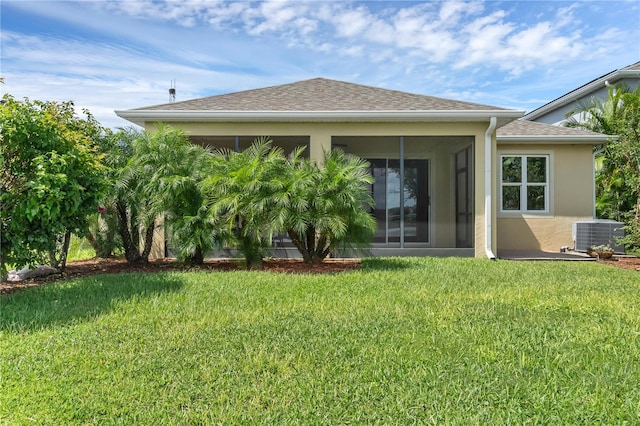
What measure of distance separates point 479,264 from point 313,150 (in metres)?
4.81

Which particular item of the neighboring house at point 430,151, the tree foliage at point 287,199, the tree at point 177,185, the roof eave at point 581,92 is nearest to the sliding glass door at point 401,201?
the neighboring house at point 430,151

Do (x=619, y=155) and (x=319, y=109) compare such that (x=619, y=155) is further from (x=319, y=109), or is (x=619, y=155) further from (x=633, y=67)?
(x=633, y=67)

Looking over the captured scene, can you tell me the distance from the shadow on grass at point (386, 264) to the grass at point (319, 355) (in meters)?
1.83

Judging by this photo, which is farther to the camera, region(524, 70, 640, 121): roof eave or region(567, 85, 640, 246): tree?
region(524, 70, 640, 121): roof eave

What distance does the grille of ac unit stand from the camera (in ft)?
35.4

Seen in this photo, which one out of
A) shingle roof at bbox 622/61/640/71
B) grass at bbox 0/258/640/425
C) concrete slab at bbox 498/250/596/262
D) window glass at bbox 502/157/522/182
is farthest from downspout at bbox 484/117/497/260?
shingle roof at bbox 622/61/640/71

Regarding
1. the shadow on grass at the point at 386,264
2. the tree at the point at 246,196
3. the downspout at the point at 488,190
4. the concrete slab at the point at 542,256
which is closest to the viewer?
the tree at the point at 246,196

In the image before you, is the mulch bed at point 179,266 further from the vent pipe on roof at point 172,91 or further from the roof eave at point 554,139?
the vent pipe on roof at point 172,91

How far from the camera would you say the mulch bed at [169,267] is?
25.3ft

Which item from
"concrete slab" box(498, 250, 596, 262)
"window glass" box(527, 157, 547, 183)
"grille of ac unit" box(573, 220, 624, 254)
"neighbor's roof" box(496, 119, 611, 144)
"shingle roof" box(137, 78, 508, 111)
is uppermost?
"shingle roof" box(137, 78, 508, 111)

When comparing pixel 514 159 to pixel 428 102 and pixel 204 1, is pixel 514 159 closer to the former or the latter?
pixel 428 102

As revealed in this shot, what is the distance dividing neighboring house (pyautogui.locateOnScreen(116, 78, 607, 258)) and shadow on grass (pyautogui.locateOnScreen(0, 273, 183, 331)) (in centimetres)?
450

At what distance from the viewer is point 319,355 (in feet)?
11.7

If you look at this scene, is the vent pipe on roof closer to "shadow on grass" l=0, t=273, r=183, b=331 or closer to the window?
"shadow on grass" l=0, t=273, r=183, b=331
